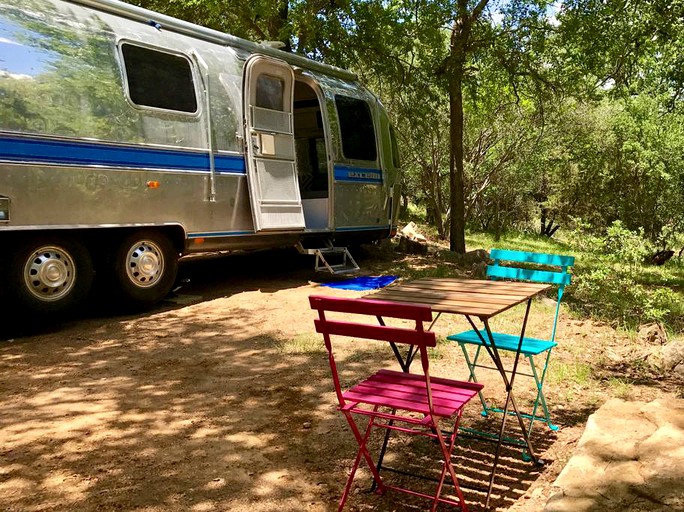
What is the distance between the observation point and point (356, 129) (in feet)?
31.7

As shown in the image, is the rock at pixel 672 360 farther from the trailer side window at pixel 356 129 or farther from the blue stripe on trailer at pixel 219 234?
the trailer side window at pixel 356 129

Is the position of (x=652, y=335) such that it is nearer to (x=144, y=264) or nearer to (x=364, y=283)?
(x=364, y=283)

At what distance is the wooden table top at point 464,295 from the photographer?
3.04 meters

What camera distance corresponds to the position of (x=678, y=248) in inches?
830

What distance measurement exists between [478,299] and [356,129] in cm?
670

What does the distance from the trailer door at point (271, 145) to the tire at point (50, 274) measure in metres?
2.16

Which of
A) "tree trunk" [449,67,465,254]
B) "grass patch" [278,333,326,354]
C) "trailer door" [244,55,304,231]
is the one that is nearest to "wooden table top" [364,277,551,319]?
"grass patch" [278,333,326,354]

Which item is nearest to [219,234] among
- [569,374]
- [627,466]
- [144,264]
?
[144,264]

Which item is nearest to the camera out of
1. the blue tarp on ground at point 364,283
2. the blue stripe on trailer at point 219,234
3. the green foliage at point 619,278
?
the green foliage at point 619,278

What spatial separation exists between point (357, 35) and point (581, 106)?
12.1 metres

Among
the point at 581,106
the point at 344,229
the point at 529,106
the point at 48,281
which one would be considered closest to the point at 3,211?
the point at 48,281

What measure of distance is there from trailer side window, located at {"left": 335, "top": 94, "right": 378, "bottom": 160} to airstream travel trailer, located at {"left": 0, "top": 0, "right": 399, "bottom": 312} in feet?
0.54

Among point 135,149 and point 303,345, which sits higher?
point 135,149

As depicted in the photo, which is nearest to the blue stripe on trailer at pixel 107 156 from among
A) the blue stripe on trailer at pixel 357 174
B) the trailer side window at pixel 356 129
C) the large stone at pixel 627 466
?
the blue stripe on trailer at pixel 357 174
